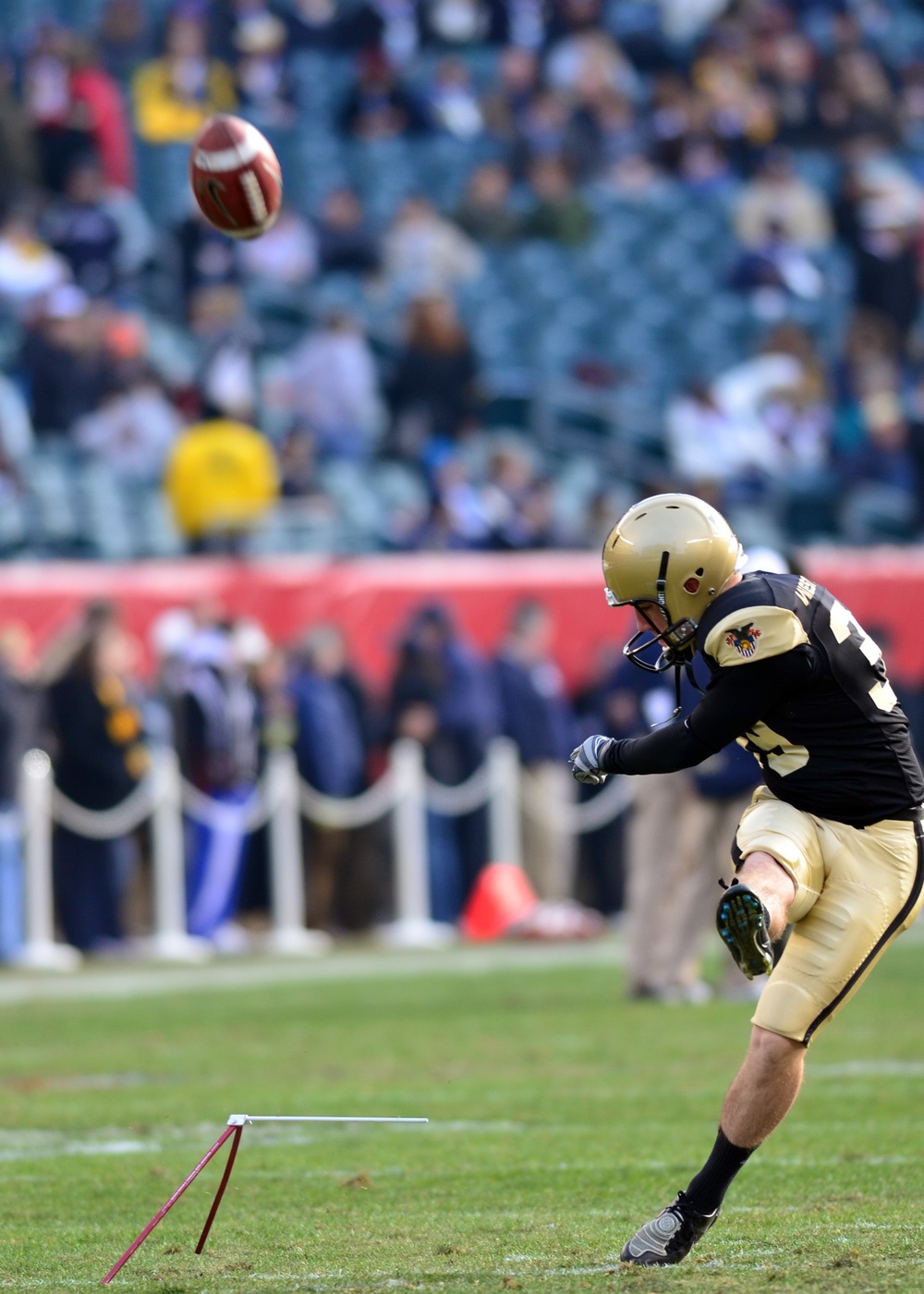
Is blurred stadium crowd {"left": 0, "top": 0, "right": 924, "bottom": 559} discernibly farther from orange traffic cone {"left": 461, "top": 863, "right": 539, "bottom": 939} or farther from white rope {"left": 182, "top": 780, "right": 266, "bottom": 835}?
orange traffic cone {"left": 461, "top": 863, "right": 539, "bottom": 939}

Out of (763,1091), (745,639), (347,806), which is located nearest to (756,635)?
(745,639)

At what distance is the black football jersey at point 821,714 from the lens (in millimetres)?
5203

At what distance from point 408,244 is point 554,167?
2.21 meters

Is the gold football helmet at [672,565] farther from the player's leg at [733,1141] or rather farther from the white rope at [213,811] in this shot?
the white rope at [213,811]

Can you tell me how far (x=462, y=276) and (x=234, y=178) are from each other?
13093 millimetres

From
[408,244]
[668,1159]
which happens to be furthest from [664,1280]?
[408,244]

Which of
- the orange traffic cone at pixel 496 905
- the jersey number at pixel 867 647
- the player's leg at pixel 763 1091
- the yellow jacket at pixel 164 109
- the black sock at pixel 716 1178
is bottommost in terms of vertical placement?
the orange traffic cone at pixel 496 905

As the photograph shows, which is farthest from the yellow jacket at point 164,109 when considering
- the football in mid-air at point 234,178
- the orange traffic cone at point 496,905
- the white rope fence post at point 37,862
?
the football in mid-air at point 234,178

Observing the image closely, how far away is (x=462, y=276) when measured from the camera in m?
20.3

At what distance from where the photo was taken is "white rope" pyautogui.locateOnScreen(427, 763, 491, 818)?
592 inches

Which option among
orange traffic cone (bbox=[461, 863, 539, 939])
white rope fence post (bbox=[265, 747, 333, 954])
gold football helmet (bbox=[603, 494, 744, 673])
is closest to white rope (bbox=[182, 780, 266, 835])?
white rope fence post (bbox=[265, 747, 333, 954])

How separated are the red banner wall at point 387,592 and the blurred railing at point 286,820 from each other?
1030 millimetres

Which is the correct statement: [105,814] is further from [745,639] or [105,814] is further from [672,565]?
[745,639]

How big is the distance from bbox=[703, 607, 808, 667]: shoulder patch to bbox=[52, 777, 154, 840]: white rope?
29.4 ft
